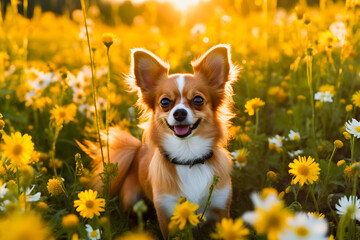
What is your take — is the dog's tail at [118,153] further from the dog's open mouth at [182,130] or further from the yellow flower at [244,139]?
the yellow flower at [244,139]

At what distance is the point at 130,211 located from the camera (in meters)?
2.50

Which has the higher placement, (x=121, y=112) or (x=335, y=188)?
(x=121, y=112)

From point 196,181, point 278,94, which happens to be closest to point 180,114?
point 196,181

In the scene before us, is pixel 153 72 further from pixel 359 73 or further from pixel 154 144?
pixel 359 73

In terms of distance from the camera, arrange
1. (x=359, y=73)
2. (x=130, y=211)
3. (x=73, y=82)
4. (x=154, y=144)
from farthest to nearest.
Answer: (x=73, y=82) → (x=359, y=73) → (x=130, y=211) → (x=154, y=144)

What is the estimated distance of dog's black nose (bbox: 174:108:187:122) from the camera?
2115 mm

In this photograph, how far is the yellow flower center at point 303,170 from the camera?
5.65 feet

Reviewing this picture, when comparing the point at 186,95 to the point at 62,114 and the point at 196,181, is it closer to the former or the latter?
the point at 196,181

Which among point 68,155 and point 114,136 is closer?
point 114,136

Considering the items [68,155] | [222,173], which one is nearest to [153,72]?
[222,173]

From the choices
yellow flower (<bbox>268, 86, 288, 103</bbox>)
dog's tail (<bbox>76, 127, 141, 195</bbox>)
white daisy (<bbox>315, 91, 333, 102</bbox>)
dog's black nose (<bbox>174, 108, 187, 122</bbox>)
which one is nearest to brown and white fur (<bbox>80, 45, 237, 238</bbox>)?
dog's black nose (<bbox>174, 108, 187, 122</bbox>)

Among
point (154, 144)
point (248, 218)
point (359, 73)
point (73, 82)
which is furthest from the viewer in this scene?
point (73, 82)

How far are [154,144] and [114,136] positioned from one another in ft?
1.76

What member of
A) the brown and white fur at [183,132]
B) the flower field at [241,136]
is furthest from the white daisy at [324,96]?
the brown and white fur at [183,132]
